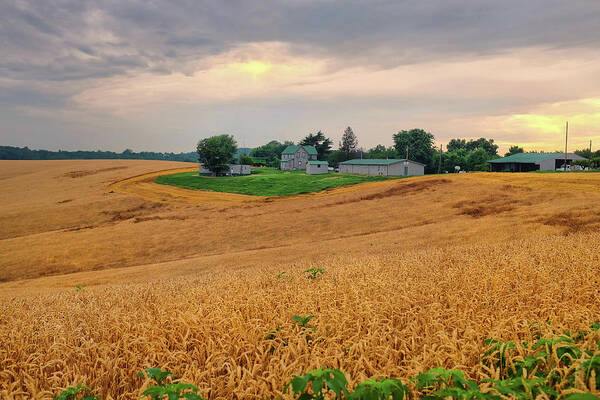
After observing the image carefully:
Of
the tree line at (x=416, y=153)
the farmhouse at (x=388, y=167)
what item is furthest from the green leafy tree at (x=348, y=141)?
the farmhouse at (x=388, y=167)

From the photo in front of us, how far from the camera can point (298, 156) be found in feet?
395

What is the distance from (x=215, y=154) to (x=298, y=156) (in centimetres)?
4262

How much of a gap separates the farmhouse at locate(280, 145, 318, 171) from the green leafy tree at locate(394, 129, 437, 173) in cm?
3473

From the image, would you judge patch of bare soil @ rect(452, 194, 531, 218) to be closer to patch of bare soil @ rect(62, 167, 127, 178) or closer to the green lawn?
the green lawn

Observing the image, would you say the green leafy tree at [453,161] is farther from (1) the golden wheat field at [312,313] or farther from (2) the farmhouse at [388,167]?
(1) the golden wheat field at [312,313]

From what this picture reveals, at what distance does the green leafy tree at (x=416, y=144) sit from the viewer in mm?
122469

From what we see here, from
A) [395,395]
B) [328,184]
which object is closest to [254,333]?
[395,395]

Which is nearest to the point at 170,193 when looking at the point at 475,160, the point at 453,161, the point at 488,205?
the point at 488,205

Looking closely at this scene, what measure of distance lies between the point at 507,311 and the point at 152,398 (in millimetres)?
4366

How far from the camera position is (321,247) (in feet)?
77.5

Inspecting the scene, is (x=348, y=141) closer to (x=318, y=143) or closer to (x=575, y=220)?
(x=318, y=143)

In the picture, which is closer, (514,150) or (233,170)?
(233,170)

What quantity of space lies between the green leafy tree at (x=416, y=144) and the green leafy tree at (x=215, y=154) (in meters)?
69.8

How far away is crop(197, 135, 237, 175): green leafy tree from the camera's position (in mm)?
82556
